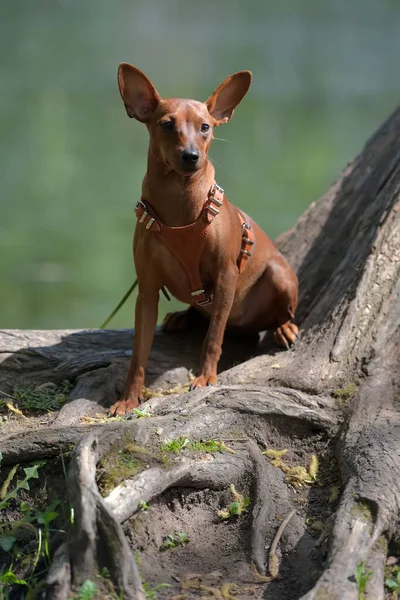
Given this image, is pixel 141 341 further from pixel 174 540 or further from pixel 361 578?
pixel 361 578

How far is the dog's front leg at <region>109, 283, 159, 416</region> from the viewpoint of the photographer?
174 inches

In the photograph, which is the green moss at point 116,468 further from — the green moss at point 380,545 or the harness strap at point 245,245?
the harness strap at point 245,245

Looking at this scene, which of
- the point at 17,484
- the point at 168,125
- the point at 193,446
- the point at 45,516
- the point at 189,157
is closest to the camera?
the point at 45,516

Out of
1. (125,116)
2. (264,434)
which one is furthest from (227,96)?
(125,116)

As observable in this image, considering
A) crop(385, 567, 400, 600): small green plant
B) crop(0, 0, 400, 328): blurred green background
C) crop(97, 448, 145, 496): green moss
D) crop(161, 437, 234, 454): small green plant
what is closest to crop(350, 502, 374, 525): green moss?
crop(385, 567, 400, 600): small green plant

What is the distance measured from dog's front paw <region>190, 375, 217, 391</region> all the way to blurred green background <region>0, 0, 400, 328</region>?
3872 mm

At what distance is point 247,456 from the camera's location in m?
3.68

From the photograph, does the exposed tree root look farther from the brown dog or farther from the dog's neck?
the dog's neck

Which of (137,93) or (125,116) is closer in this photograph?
(137,93)

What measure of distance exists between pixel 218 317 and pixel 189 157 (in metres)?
0.98

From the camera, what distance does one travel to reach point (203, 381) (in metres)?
4.43

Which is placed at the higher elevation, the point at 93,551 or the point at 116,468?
the point at 116,468

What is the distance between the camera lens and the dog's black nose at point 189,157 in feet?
13.1

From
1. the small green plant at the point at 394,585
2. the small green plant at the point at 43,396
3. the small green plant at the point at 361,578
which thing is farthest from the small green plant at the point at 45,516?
the small green plant at the point at 394,585
